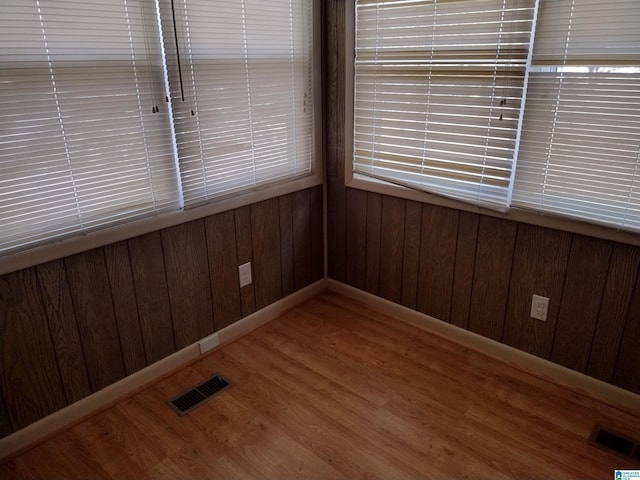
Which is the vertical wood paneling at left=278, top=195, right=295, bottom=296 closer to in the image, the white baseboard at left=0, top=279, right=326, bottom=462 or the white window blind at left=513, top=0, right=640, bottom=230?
the white baseboard at left=0, top=279, right=326, bottom=462

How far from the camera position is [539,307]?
2203 mm

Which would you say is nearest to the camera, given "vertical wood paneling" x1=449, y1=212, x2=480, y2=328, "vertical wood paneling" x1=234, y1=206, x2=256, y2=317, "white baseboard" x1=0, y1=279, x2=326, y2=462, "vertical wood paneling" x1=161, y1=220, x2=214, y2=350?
"white baseboard" x1=0, y1=279, x2=326, y2=462

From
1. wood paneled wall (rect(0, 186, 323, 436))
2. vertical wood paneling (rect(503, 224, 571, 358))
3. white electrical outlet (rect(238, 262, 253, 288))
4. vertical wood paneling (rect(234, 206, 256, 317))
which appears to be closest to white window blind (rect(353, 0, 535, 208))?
vertical wood paneling (rect(503, 224, 571, 358))

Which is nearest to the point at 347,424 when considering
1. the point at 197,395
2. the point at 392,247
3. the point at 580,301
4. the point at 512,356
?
the point at 197,395

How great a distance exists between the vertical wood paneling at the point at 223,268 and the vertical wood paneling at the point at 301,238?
44 cm

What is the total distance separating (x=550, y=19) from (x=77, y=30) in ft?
5.73

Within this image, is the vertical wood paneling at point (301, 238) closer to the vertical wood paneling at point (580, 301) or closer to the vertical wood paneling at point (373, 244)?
the vertical wood paneling at point (373, 244)

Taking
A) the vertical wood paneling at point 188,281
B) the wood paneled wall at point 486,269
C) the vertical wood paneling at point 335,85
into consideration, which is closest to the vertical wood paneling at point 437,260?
A: the wood paneled wall at point 486,269

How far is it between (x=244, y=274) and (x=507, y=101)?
153 centimetres

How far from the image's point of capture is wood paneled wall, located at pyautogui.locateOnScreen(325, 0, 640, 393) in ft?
6.58

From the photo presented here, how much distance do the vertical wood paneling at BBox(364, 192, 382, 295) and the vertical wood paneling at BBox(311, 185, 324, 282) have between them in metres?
0.33

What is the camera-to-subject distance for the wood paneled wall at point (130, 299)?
1794 mm

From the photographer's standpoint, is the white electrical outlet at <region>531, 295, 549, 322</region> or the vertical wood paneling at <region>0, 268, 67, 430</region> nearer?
the vertical wood paneling at <region>0, 268, 67, 430</region>

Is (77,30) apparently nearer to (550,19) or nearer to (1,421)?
(1,421)
